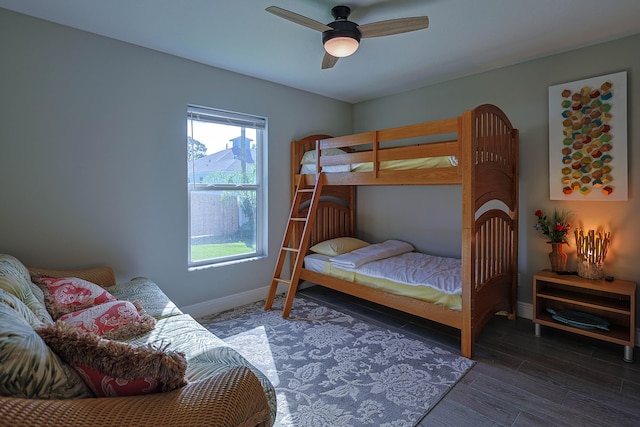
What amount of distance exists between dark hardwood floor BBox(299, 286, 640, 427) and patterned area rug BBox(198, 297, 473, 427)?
138 millimetres

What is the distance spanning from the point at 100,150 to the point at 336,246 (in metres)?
2.43

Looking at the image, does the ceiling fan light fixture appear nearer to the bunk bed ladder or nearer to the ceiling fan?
the ceiling fan

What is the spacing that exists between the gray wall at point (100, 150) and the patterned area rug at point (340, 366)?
31.4 inches

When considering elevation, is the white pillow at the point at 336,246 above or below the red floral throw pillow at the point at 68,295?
above

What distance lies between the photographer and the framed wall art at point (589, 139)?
8.66ft

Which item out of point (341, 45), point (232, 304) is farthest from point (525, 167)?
point (232, 304)

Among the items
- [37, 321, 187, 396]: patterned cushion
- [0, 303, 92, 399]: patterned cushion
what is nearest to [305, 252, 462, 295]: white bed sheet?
[37, 321, 187, 396]: patterned cushion

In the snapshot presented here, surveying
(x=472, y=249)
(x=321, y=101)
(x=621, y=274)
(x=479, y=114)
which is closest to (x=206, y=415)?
(x=472, y=249)

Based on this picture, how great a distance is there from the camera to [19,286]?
166 centimetres

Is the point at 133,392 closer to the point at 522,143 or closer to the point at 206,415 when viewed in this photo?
the point at 206,415

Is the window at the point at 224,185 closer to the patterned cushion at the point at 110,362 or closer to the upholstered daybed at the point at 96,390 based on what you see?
the upholstered daybed at the point at 96,390

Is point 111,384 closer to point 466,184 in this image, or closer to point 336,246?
point 466,184

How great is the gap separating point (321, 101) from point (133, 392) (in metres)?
3.85

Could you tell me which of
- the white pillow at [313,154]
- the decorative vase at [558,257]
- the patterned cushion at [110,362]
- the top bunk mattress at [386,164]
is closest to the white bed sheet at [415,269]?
the decorative vase at [558,257]
